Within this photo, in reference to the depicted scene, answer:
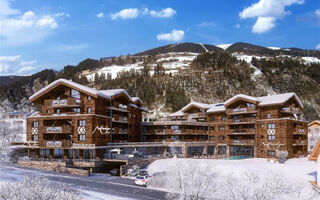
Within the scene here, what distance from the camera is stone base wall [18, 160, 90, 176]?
4541cm

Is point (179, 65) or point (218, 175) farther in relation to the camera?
point (179, 65)

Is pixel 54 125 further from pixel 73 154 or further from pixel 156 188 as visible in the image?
pixel 156 188

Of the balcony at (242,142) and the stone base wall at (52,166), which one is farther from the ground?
the balcony at (242,142)

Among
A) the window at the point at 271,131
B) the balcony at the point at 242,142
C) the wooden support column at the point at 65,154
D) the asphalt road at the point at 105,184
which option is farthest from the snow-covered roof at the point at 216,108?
the wooden support column at the point at 65,154

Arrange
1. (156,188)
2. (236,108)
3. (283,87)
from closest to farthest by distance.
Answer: (156,188), (236,108), (283,87)

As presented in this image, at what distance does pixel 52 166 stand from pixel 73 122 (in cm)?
843

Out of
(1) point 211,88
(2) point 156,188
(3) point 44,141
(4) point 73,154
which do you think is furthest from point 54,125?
(1) point 211,88

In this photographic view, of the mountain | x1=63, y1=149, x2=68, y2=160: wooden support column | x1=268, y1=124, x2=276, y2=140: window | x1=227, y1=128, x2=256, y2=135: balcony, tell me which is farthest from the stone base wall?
the mountain

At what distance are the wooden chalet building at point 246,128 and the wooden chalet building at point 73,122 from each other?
14.6m

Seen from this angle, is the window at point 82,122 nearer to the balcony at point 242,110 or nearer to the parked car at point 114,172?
the parked car at point 114,172

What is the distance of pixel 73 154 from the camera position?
169ft

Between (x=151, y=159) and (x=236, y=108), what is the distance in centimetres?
2555

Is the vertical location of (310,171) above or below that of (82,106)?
below

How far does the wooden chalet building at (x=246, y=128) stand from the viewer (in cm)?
6309
